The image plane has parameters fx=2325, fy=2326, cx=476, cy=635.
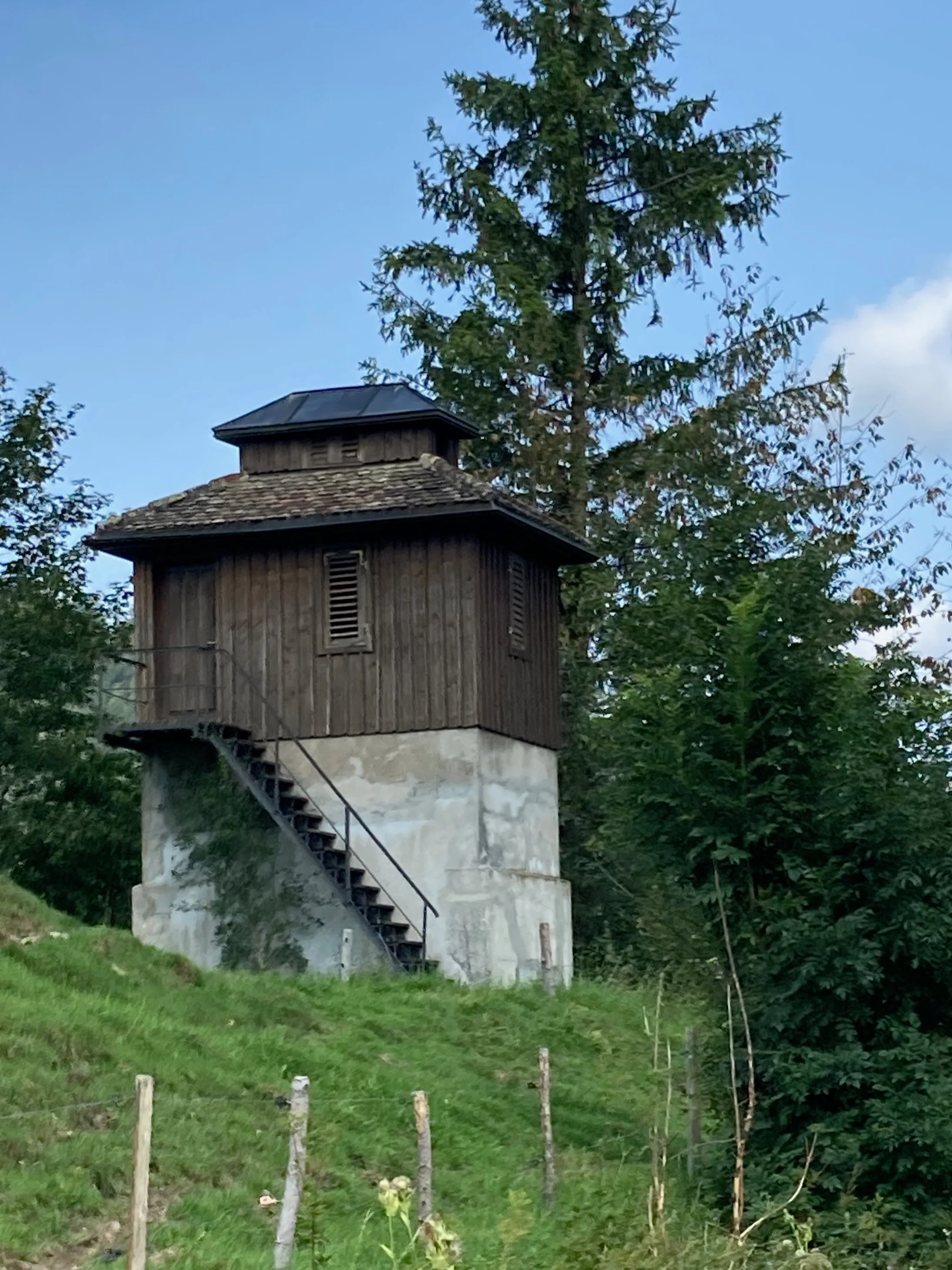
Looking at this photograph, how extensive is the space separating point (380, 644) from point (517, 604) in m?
2.36

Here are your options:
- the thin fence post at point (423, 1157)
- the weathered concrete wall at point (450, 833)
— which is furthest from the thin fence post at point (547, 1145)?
the weathered concrete wall at point (450, 833)

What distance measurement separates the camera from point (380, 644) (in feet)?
→ 102

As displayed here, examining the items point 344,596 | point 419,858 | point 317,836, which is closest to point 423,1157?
point 317,836

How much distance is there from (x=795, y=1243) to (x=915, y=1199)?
3599 mm

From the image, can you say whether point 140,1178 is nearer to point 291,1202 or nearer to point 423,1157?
point 291,1202

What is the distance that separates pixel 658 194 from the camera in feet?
139

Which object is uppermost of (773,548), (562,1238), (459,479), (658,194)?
(658,194)

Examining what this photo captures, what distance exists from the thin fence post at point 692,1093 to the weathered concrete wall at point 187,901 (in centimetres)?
844

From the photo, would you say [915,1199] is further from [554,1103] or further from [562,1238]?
[554,1103]

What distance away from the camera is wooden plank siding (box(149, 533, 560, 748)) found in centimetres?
3077

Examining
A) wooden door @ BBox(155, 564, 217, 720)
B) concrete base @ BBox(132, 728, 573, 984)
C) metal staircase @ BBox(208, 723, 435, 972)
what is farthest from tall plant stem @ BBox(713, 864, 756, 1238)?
wooden door @ BBox(155, 564, 217, 720)

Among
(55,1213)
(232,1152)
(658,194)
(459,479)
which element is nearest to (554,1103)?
(232,1152)

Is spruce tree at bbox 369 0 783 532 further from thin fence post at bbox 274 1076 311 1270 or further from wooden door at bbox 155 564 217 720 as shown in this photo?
thin fence post at bbox 274 1076 311 1270

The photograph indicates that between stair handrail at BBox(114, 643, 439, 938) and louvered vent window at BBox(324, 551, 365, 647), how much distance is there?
1207 mm
